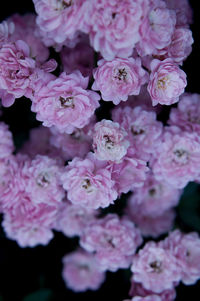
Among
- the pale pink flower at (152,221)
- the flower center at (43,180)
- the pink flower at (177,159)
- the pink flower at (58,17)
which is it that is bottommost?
the pale pink flower at (152,221)

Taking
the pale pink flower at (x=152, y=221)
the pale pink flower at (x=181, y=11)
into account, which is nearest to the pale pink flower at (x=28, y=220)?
the pale pink flower at (x=152, y=221)

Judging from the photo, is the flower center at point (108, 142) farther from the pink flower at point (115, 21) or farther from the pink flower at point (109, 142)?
the pink flower at point (115, 21)

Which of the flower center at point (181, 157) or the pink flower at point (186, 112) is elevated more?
the pink flower at point (186, 112)

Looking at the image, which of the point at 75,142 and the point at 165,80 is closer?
the point at 165,80

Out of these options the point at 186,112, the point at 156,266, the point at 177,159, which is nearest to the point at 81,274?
the point at 156,266

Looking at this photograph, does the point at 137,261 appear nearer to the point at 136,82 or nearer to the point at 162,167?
the point at 162,167

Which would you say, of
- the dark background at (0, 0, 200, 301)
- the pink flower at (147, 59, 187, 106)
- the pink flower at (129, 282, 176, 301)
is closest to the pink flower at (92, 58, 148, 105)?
the pink flower at (147, 59, 187, 106)

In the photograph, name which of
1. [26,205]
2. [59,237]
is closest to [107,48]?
[26,205]

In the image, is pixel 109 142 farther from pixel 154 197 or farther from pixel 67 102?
pixel 154 197
